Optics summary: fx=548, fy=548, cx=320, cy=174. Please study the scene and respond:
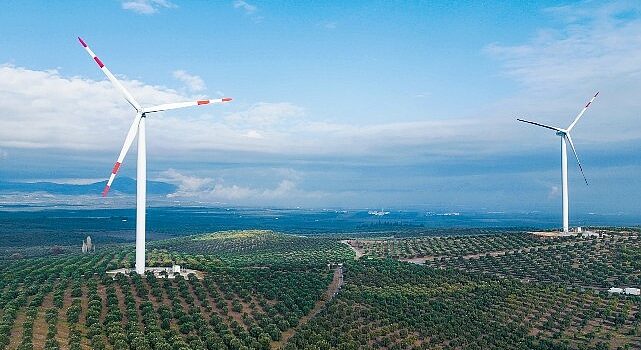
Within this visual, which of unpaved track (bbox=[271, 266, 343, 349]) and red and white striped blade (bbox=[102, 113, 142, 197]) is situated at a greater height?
red and white striped blade (bbox=[102, 113, 142, 197])

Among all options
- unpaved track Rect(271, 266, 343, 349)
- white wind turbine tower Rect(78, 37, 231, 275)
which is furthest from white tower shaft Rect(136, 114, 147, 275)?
unpaved track Rect(271, 266, 343, 349)

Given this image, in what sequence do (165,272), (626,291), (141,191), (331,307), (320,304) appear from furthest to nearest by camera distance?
(626,291), (165,272), (141,191), (320,304), (331,307)

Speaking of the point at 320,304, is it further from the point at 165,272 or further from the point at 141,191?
the point at 141,191

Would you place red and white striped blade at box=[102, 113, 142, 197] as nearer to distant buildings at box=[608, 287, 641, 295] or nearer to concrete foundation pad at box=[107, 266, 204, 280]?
concrete foundation pad at box=[107, 266, 204, 280]

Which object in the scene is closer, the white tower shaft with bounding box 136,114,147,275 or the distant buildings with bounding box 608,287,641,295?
the white tower shaft with bounding box 136,114,147,275

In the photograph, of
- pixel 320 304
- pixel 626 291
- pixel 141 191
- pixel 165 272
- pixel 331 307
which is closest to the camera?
pixel 331 307

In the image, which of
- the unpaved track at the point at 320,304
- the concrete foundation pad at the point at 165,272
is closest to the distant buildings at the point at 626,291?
the unpaved track at the point at 320,304

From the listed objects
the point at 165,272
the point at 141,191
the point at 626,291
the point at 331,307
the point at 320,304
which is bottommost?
the point at 626,291

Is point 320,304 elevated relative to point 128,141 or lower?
lower

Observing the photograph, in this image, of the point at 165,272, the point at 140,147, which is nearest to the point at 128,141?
the point at 140,147

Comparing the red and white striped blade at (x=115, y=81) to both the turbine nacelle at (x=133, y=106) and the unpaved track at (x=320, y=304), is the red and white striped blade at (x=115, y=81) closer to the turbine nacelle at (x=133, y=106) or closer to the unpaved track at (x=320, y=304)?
the turbine nacelle at (x=133, y=106)

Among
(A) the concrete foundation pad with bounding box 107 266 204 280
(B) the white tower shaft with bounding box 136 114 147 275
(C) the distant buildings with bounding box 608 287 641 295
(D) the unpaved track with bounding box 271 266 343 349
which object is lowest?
(C) the distant buildings with bounding box 608 287 641 295
